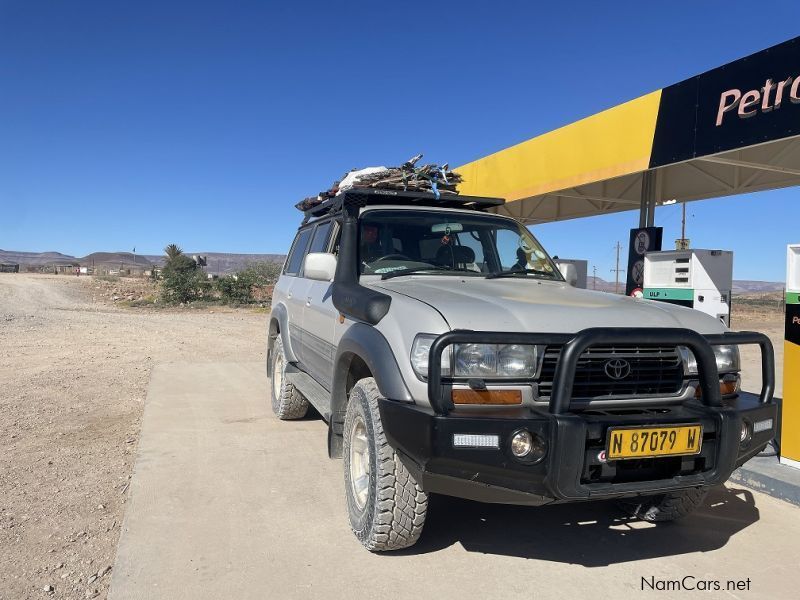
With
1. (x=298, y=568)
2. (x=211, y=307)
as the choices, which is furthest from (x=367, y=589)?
(x=211, y=307)

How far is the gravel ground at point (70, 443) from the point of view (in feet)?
10.4

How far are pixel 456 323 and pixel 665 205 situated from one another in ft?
33.2

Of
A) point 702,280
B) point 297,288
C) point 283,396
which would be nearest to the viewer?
point 297,288

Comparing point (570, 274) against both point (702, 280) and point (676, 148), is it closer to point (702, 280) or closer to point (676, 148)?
point (702, 280)

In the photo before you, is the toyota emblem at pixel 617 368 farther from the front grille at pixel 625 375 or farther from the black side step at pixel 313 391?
the black side step at pixel 313 391

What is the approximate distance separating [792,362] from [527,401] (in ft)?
9.64

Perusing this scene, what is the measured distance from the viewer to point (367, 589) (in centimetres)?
289

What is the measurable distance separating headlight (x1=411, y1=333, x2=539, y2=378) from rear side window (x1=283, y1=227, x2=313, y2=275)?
331 centimetres

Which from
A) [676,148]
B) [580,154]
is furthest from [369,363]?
[580,154]

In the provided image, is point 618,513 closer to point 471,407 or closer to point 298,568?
point 471,407

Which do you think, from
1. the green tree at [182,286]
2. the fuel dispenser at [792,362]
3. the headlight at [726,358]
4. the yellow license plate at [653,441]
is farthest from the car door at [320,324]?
the green tree at [182,286]

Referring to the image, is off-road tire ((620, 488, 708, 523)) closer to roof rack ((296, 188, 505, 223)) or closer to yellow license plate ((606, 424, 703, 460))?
yellow license plate ((606, 424, 703, 460))

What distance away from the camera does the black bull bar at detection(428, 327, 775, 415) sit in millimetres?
2604

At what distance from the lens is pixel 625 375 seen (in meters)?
2.91
